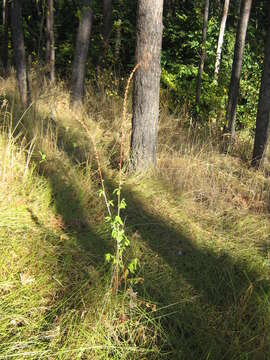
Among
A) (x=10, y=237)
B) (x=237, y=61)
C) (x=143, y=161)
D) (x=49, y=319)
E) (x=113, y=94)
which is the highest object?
(x=237, y=61)

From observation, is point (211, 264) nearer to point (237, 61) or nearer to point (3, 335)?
point (3, 335)

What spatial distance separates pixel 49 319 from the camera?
2.10m

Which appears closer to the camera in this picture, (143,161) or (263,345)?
(263,345)

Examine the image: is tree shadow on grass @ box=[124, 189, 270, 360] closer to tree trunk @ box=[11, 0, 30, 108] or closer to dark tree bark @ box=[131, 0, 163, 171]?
dark tree bark @ box=[131, 0, 163, 171]

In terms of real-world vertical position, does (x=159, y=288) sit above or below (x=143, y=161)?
below

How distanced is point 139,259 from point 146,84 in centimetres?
222

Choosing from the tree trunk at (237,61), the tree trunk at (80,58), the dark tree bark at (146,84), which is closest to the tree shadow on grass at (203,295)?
the dark tree bark at (146,84)

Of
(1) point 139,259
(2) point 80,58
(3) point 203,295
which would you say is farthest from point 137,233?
(2) point 80,58

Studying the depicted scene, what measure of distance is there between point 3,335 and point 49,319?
27 centimetres

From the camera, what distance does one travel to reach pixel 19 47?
534 centimetres

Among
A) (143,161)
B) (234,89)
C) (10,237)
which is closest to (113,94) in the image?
(234,89)

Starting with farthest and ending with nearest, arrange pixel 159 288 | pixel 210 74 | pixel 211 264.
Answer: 1. pixel 210 74
2. pixel 211 264
3. pixel 159 288

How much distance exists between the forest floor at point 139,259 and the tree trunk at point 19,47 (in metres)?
0.96

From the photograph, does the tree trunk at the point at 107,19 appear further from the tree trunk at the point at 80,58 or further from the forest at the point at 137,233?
the forest at the point at 137,233
